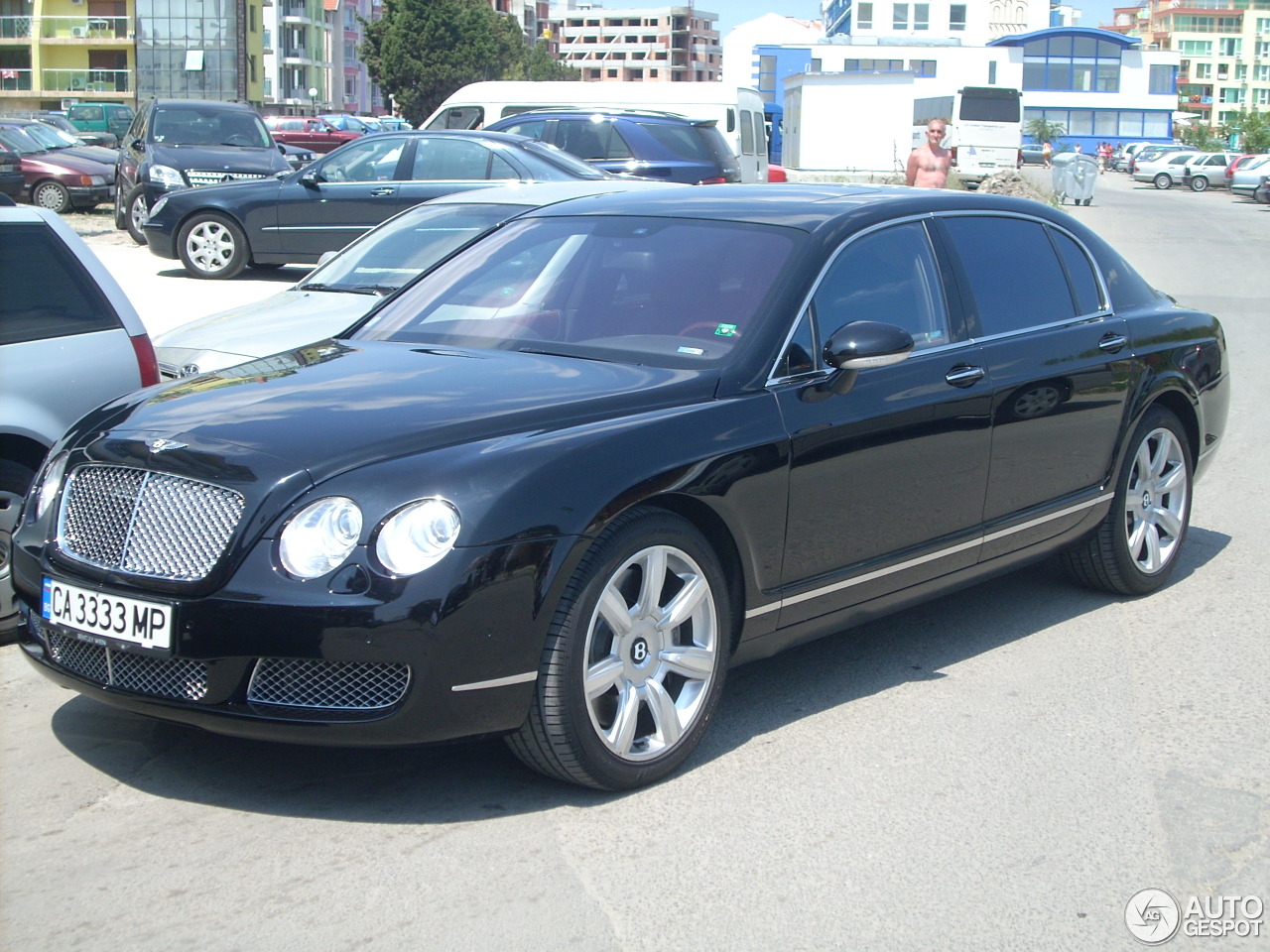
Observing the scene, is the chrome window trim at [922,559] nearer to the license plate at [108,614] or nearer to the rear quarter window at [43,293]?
the license plate at [108,614]

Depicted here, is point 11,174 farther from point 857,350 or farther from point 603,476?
point 603,476

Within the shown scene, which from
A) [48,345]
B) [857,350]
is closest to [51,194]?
[48,345]

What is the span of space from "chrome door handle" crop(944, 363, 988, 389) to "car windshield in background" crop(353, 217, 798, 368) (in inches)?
28.2

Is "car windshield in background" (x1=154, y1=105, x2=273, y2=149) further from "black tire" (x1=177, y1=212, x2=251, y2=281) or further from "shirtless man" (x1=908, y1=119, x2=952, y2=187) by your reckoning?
"shirtless man" (x1=908, y1=119, x2=952, y2=187)

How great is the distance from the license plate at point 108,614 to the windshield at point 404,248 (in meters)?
4.92

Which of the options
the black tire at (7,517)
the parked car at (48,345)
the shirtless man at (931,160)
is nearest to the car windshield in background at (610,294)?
the parked car at (48,345)

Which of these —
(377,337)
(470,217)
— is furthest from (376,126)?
(377,337)

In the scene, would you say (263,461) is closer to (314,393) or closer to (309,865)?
(314,393)

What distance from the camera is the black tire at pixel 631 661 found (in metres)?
3.64

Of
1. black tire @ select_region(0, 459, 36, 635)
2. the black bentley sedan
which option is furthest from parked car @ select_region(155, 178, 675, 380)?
the black bentley sedan

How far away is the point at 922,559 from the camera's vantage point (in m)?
4.75

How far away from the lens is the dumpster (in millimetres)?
36344
